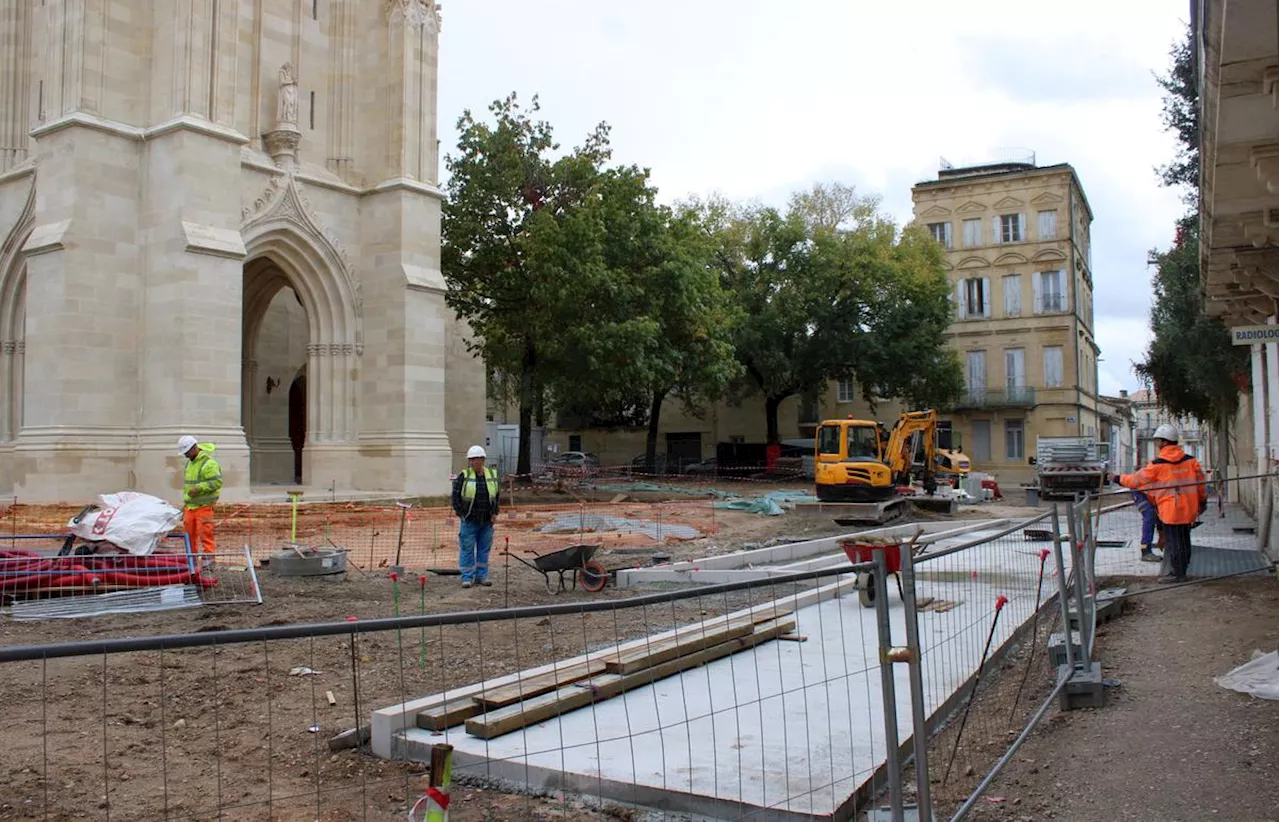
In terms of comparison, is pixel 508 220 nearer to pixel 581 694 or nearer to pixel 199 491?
pixel 199 491

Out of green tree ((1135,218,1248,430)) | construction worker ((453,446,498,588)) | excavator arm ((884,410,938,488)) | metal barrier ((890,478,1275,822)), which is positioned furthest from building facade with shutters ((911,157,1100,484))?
metal barrier ((890,478,1275,822))

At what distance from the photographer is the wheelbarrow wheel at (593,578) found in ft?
36.5

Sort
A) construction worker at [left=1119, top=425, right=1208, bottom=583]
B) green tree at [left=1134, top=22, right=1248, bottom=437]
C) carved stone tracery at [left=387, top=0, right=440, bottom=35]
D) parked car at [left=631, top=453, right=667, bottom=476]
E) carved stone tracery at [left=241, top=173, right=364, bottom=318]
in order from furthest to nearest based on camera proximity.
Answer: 1. parked car at [left=631, top=453, right=667, bottom=476]
2. carved stone tracery at [left=387, top=0, right=440, bottom=35]
3. carved stone tracery at [left=241, top=173, right=364, bottom=318]
4. green tree at [left=1134, top=22, right=1248, bottom=437]
5. construction worker at [left=1119, top=425, right=1208, bottom=583]

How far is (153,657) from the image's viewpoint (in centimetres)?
752

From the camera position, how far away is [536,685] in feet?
19.0

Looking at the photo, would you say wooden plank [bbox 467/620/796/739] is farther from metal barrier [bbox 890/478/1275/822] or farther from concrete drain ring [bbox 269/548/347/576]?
concrete drain ring [bbox 269/548/347/576]

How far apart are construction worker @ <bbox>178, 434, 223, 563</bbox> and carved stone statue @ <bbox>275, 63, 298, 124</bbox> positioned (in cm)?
1372

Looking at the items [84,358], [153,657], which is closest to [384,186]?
[84,358]

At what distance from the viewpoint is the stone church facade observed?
19938 millimetres

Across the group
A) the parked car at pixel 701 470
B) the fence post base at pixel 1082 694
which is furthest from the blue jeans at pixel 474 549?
the parked car at pixel 701 470

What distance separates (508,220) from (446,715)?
26347 mm

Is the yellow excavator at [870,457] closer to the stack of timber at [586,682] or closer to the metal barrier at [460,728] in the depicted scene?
the metal barrier at [460,728]

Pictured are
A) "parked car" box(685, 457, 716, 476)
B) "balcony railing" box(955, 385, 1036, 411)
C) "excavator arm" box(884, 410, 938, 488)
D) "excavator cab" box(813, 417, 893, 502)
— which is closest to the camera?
"excavator cab" box(813, 417, 893, 502)

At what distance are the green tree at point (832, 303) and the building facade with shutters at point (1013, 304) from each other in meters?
6.61
